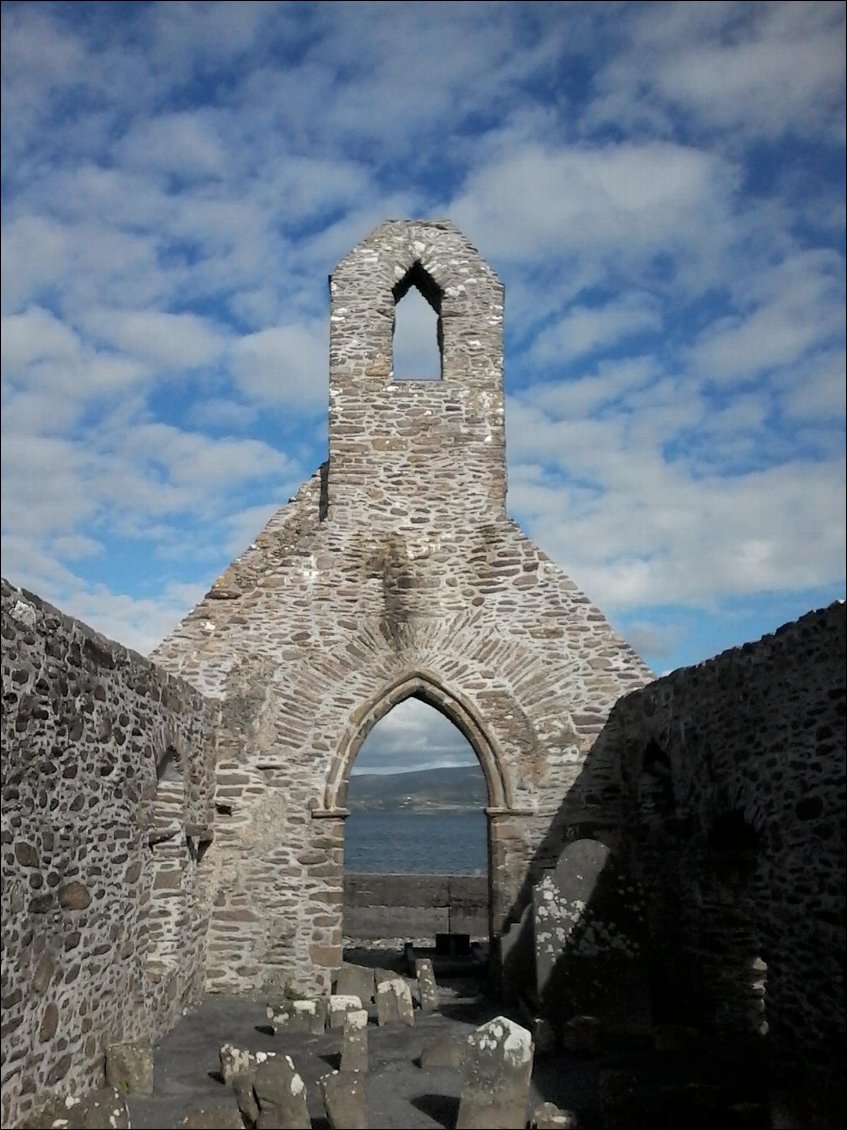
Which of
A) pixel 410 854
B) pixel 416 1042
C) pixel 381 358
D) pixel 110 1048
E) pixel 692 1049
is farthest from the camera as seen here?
pixel 410 854

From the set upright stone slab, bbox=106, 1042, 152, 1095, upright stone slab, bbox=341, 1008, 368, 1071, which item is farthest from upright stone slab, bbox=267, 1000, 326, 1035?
upright stone slab, bbox=106, 1042, 152, 1095

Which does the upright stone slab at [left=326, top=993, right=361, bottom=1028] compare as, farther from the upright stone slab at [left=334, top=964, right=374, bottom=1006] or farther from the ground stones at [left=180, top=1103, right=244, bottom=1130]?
the ground stones at [left=180, top=1103, right=244, bottom=1130]

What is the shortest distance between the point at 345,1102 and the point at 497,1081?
1.00m

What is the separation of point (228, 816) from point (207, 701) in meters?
1.41

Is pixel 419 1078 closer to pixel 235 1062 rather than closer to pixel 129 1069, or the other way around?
pixel 235 1062

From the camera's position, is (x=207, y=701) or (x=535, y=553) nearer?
(x=207, y=701)

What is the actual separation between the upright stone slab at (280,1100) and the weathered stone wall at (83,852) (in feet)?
4.83

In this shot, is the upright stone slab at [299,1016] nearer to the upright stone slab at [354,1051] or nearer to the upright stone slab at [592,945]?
the upright stone slab at [354,1051]

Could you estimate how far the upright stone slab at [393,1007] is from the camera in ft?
30.3

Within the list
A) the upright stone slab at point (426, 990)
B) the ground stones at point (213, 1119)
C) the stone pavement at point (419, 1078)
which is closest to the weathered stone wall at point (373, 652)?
the upright stone slab at point (426, 990)

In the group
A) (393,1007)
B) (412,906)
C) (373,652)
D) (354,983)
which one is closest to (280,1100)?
(393,1007)

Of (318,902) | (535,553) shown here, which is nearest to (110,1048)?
(318,902)

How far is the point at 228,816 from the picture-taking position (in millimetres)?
11094

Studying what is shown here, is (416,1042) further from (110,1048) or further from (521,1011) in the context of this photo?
(110,1048)
